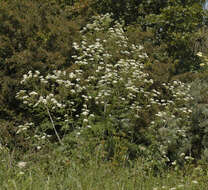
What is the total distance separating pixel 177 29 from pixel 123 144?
16.9 ft

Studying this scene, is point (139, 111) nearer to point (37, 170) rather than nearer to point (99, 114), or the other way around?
point (99, 114)

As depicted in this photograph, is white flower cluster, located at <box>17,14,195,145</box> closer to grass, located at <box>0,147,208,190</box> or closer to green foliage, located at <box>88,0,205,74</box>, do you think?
grass, located at <box>0,147,208,190</box>

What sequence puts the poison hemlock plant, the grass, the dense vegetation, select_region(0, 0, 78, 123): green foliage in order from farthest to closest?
select_region(0, 0, 78, 123): green foliage → the poison hemlock plant → the dense vegetation → the grass

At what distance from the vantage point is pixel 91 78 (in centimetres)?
534

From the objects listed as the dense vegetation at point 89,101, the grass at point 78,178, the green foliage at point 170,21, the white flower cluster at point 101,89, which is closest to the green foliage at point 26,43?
the dense vegetation at point 89,101

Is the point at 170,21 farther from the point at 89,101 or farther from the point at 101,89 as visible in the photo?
the point at 89,101

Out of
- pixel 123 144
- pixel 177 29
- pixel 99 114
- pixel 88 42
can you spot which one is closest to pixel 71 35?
pixel 88 42

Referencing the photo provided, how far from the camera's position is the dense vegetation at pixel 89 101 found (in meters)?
4.48

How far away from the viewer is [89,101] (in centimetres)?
529

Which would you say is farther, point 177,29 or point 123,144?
point 177,29

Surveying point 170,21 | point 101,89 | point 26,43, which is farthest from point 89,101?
point 170,21

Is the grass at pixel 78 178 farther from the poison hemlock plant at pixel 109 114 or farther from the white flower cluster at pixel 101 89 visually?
the white flower cluster at pixel 101 89

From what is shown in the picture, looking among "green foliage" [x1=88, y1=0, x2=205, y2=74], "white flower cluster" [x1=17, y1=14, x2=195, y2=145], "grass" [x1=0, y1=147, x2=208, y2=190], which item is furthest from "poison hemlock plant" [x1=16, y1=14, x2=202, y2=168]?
"green foliage" [x1=88, y1=0, x2=205, y2=74]

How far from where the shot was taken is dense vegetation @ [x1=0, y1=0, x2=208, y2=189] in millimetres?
4477
